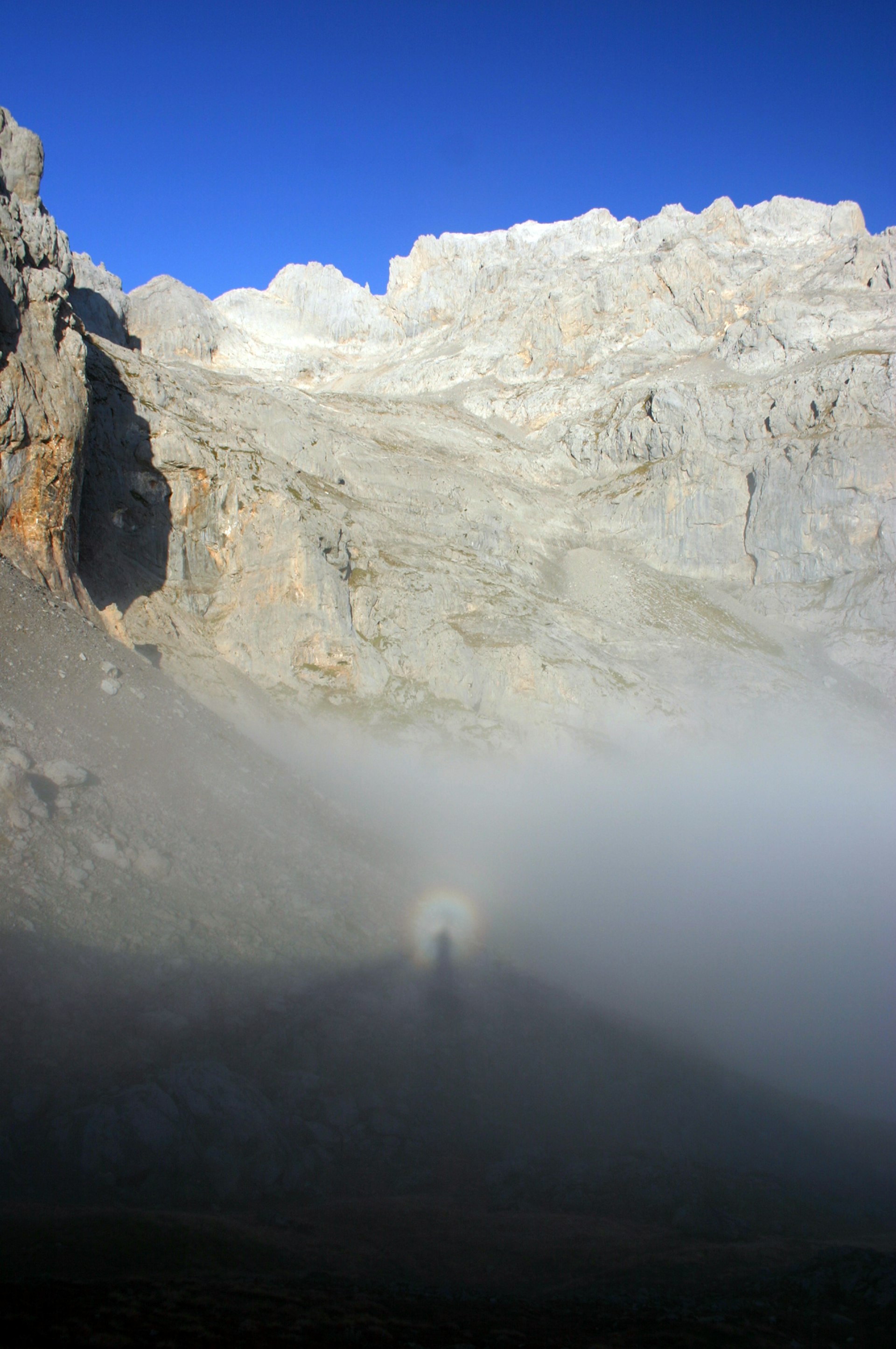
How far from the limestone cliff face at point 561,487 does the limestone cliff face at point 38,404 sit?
182 inches

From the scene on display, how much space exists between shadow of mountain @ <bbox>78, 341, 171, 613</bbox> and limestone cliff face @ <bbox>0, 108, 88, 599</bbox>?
3.06 meters

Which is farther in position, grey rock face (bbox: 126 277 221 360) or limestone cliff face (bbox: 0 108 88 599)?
grey rock face (bbox: 126 277 221 360)

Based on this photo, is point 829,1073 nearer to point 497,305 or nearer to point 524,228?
point 497,305

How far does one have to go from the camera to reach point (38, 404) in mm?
24672

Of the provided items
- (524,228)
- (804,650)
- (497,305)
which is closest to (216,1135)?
(804,650)

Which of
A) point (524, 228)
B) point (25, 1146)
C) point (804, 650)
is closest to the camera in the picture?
point (25, 1146)

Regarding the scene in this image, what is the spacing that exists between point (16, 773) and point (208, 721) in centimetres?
890

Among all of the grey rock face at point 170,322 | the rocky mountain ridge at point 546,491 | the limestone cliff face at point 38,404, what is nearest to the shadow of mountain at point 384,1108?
the limestone cliff face at point 38,404

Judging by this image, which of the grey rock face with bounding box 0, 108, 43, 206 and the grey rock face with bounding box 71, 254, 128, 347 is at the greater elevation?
the grey rock face with bounding box 71, 254, 128, 347

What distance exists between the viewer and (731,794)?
40.2 meters

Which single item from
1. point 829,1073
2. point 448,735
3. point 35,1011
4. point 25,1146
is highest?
point 448,735

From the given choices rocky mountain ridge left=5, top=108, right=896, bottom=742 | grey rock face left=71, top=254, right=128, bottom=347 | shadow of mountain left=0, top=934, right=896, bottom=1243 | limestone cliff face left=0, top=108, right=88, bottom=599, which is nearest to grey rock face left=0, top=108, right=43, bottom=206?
limestone cliff face left=0, top=108, right=88, bottom=599

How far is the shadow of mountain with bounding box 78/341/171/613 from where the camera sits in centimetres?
2991

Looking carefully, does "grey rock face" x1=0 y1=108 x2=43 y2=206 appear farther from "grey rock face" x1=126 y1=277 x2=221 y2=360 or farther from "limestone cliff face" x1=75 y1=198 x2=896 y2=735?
"grey rock face" x1=126 y1=277 x2=221 y2=360
